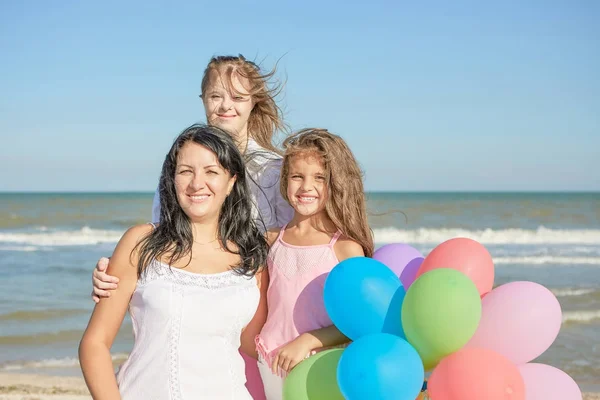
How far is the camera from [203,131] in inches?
122

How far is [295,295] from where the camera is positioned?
3.42m

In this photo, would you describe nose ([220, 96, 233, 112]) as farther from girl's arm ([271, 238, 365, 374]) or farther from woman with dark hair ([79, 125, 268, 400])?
girl's arm ([271, 238, 365, 374])

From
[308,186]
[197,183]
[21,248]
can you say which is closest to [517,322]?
[308,186]

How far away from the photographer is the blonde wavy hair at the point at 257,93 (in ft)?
13.4

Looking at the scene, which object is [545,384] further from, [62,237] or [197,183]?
[62,237]

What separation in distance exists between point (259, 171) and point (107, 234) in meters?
19.5

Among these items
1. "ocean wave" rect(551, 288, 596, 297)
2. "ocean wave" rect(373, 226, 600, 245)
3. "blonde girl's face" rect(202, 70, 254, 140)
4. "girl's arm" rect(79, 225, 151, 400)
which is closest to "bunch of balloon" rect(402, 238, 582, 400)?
"girl's arm" rect(79, 225, 151, 400)

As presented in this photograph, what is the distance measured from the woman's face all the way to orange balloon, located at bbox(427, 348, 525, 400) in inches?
50.0

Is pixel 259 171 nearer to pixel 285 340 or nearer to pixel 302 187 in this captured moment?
pixel 302 187

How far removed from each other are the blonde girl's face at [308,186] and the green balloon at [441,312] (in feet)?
2.49

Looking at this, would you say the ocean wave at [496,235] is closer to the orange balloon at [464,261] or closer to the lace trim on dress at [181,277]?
the orange balloon at [464,261]

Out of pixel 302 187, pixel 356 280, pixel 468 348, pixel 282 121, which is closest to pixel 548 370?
pixel 468 348

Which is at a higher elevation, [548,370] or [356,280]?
[356,280]

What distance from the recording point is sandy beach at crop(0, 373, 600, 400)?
6113mm
